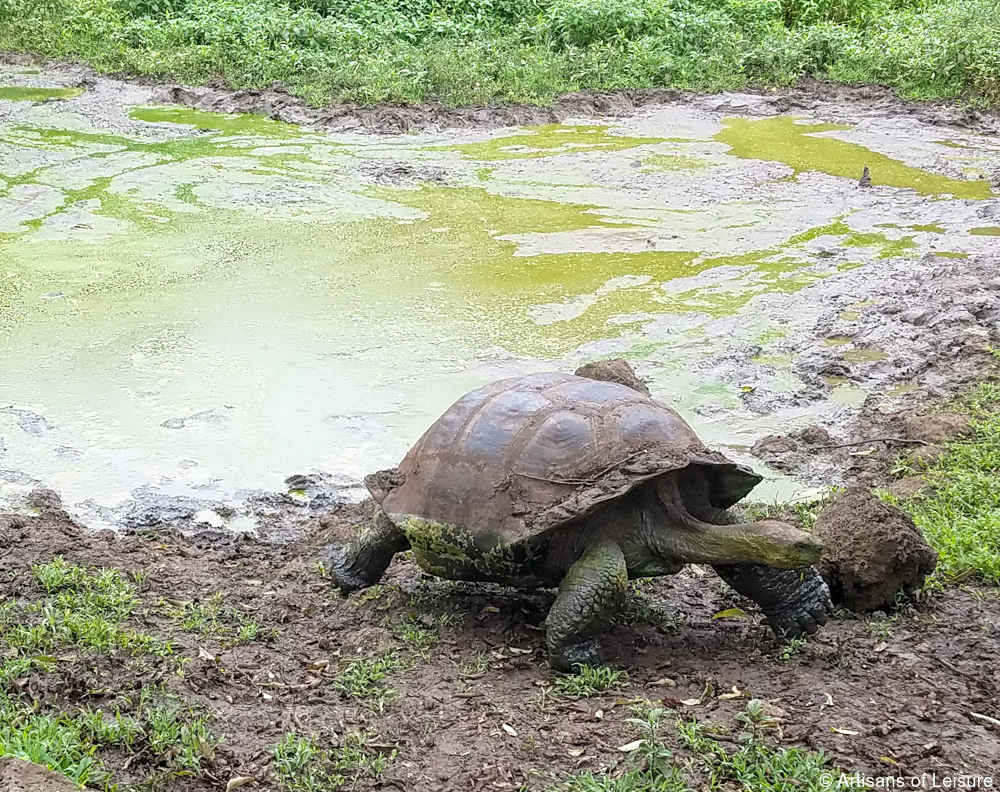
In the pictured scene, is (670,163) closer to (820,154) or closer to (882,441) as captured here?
(820,154)

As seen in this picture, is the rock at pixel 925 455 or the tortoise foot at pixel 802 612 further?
the rock at pixel 925 455

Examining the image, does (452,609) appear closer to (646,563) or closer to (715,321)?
(646,563)

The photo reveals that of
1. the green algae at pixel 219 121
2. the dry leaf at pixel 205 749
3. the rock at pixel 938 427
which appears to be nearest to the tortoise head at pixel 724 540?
the dry leaf at pixel 205 749

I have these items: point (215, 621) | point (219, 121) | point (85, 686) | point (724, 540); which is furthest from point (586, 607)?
point (219, 121)

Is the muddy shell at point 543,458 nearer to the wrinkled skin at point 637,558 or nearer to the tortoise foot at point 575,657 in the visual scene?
the wrinkled skin at point 637,558

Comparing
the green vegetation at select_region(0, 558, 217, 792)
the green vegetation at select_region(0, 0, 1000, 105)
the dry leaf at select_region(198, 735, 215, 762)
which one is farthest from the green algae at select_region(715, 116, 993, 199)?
the dry leaf at select_region(198, 735, 215, 762)

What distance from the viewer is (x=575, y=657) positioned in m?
3.38

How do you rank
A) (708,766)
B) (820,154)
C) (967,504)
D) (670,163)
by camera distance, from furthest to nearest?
(820,154) < (670,163) < (967,504) < (708,766)

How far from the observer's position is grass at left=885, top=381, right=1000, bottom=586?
385cm

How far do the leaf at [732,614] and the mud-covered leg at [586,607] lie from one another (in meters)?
0.59

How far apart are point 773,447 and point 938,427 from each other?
2.50 ft

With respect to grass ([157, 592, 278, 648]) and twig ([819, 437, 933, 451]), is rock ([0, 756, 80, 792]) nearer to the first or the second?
grass ([157, 592, 278, 648])

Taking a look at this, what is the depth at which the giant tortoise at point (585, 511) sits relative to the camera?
11.0 ft

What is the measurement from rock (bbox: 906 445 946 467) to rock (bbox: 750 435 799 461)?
1.84ft
